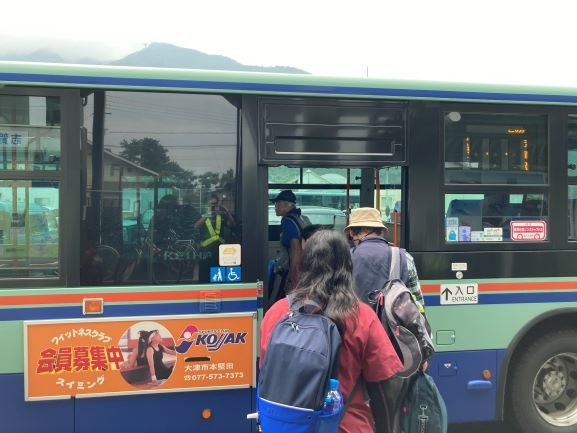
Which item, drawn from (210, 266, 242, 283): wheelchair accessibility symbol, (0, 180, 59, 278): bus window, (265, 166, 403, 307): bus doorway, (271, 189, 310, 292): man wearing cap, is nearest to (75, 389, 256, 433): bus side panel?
(210, 266, 242, 283): wheelchair accessibility symbol

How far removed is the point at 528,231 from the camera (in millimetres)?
4230

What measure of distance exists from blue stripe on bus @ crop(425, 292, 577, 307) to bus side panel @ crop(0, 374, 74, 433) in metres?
2.60

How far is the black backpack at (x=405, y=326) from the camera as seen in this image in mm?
2652

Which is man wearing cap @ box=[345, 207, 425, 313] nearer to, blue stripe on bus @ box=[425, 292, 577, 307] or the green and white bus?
the green and white bus

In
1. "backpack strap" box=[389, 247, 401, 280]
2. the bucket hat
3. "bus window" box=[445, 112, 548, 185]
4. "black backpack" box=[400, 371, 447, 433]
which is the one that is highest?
"bus window" box=[445, 112, 548, 185]

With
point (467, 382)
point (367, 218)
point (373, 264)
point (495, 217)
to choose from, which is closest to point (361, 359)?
point (373, 264)

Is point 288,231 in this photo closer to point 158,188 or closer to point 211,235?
point 211,235

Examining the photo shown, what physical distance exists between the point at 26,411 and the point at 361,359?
2.45 m

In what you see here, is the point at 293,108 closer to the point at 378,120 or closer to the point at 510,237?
the point at 378,120

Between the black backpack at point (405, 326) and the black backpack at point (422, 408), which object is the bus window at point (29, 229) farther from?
the black backpack at point (422, 408)

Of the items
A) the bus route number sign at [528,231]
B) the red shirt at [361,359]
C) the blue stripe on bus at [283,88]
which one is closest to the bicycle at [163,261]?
the blue stripe on bus at [283,88]

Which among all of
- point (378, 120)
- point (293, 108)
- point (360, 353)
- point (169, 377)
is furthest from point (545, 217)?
point (169, 377)

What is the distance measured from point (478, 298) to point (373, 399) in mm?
2103

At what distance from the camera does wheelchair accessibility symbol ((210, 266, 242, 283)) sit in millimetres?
3766
